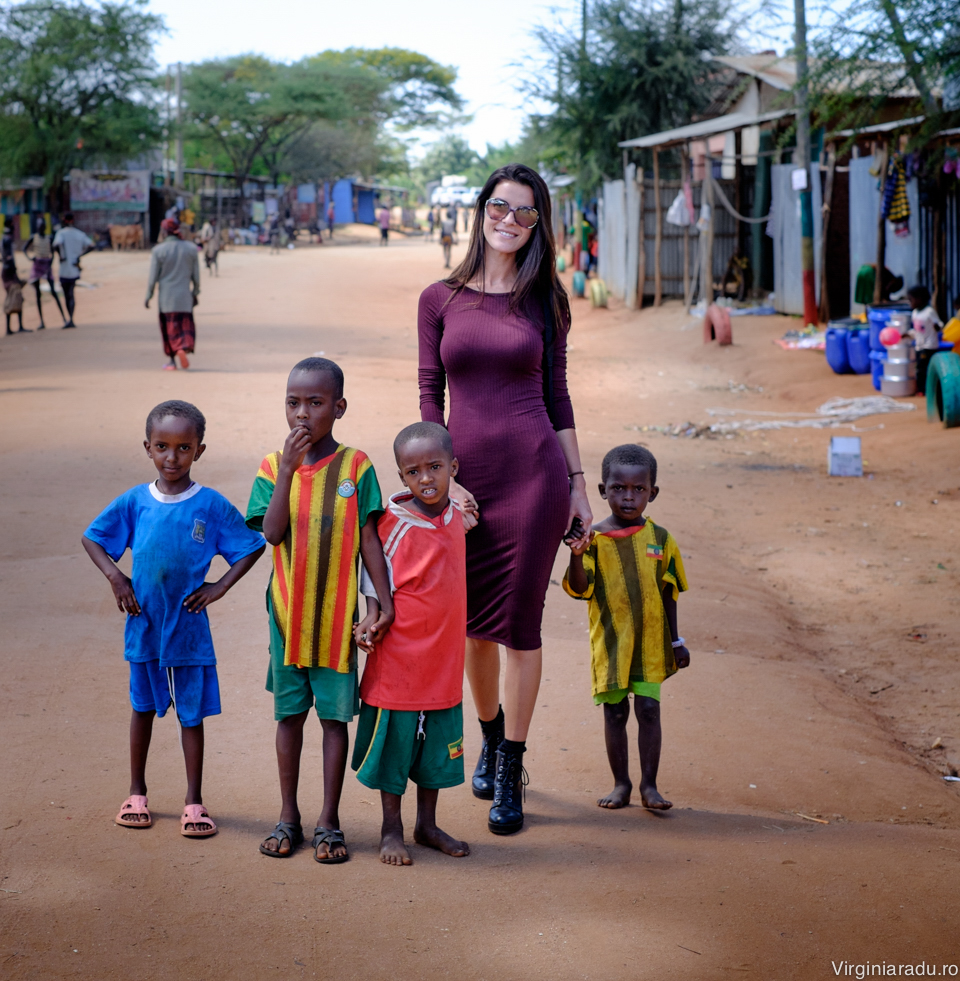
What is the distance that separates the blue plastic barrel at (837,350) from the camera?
1284 cm

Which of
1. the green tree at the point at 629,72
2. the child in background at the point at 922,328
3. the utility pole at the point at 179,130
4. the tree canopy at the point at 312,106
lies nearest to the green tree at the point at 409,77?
the tree canopy at the point at 312,106

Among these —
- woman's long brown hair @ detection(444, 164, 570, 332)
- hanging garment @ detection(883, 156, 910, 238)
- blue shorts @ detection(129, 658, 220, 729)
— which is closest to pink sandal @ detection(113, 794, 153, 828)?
blue shorts @ detection(129, 658, 220, 729)

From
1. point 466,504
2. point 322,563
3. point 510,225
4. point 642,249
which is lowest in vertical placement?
point 322,563

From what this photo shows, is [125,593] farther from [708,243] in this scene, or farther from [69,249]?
[708,243]

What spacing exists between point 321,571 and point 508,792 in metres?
0.88

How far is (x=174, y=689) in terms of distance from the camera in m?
3.11

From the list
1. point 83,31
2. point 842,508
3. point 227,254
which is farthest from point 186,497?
point 83,31

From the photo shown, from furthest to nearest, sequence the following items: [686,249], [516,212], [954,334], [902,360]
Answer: [686,249] → [902,360] → [954,334] → [516,212]

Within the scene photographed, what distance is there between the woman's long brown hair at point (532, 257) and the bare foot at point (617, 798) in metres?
1.43

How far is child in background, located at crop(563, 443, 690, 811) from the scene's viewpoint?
339 centimetres

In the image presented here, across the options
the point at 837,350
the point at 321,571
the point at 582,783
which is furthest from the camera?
the point at 837,350

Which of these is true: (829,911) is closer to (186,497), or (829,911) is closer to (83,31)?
(186,497)

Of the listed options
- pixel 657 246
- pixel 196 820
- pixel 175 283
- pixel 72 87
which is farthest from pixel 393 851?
pixel 72 87

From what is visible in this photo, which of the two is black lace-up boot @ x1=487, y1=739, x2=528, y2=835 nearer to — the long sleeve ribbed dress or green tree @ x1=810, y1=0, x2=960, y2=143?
the long sleeve ribbed dress
